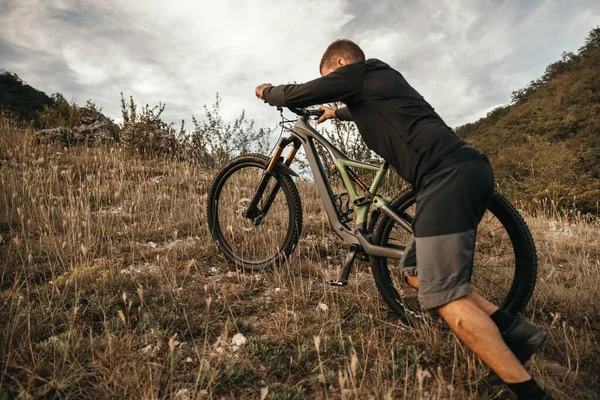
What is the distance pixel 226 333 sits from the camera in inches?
79.3

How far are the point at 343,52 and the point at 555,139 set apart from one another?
3437 cm

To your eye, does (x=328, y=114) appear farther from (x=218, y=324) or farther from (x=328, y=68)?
(x=218, y=324)

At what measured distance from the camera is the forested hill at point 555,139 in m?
14.1

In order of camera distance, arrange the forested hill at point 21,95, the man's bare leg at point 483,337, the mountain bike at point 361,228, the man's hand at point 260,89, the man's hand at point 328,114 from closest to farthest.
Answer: the man's bare leg at point 483,337
the mountain bike at point 361,228
the man's hand at point 260,89
the man's hand at point 328,114
the forested hill at point 21,95

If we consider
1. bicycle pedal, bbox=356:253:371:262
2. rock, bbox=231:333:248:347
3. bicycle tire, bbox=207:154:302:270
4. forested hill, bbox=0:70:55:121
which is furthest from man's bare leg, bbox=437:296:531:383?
forested hill, bbox=0:70:55:121

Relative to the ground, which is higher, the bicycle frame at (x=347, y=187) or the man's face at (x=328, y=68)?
the man's face at (x=328, y=68)

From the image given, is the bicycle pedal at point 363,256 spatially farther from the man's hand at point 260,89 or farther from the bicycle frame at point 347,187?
the man's hand at point 260,89

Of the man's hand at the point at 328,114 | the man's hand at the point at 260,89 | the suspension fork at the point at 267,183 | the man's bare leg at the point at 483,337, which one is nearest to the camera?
the man's bare leg at the point at 483,337

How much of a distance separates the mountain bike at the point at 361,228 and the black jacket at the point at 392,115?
0.46 m

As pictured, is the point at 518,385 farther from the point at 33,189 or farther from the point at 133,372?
Answer: the point at 33,189

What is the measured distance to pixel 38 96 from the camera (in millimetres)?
25375

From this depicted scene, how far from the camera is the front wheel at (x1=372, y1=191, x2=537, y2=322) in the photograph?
2279 mm

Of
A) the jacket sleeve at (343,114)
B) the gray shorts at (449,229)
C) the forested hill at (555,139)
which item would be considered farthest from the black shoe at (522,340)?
the forested hill at (555,139)

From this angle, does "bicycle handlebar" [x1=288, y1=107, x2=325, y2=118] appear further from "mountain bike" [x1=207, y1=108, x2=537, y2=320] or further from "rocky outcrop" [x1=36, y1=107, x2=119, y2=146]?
"rocky outcrop" [x1=36, y1=107, x2=119, y2=146]
